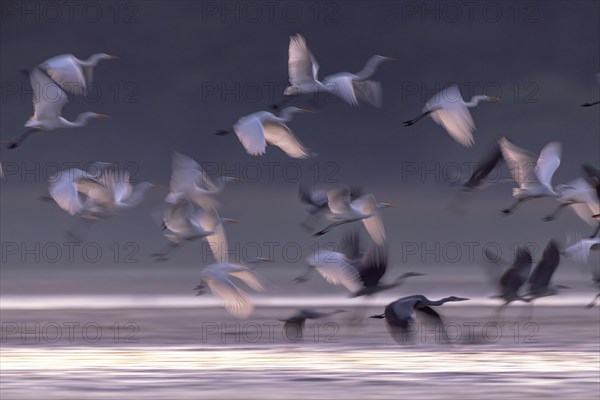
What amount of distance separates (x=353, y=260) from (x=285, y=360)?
2.14 m

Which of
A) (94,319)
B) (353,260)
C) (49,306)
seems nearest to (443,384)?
(353,260)

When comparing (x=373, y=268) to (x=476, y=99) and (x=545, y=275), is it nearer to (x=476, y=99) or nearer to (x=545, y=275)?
(x=545, y=275)

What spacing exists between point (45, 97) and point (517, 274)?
789 cm

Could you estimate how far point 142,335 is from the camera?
109 feet

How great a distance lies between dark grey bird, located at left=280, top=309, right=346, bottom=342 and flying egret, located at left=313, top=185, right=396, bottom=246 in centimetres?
132

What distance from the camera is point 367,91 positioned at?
96.7 ft

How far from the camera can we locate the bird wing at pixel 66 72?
2953cm

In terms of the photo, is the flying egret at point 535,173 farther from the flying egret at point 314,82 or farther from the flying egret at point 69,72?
the flying egret at point 69,72

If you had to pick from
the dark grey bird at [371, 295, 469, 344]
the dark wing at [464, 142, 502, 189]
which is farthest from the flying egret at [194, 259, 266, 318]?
the dark wing at [464, 142, 502, 189]

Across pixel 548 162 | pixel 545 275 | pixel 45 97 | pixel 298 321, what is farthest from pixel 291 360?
pixel 45 97

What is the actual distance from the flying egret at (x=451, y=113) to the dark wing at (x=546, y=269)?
82.9 inches

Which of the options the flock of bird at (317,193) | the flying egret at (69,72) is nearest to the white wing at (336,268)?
the flock of bird at (317,193)

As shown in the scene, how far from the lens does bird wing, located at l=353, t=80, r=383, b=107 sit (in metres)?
29.3

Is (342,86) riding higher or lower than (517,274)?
higher
